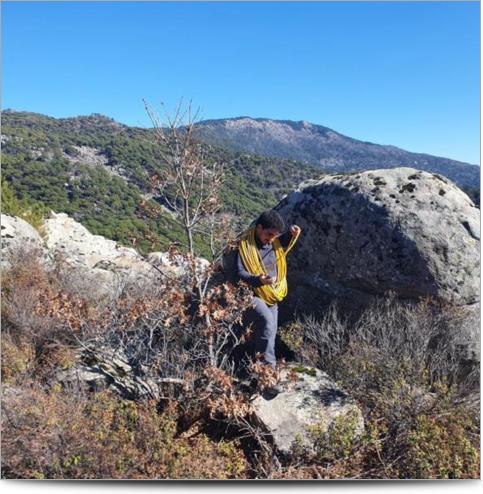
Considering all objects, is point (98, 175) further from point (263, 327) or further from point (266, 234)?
point (263, 327)

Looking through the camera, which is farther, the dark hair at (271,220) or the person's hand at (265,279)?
the dark hair at (271,220)

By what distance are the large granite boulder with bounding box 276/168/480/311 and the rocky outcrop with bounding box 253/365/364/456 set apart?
151 cm

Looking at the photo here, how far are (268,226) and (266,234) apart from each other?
9 cm

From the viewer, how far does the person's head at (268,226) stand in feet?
15.4

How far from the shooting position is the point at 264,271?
4758 mm

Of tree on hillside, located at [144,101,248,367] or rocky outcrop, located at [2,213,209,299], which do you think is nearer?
tree on hillside, located at [144,101,248,367]

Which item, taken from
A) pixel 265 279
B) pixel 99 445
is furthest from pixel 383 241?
pixel 99 445

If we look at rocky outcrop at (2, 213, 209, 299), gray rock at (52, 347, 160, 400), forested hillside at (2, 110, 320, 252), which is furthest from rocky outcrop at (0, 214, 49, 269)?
gray rock at (52, 347, 160, 400)

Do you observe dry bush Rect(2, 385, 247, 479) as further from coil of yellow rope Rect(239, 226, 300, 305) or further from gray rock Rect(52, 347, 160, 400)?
coil of yellow rope Rect(239, 226, 300, 305)

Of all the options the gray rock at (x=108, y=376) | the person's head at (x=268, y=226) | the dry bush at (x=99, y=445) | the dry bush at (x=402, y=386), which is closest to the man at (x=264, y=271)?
the person's head at (x=268, y=226)

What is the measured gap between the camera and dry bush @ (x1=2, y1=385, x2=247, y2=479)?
3.72 meters

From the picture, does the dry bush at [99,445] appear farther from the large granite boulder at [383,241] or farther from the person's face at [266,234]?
the large granite boulder at [383,241]

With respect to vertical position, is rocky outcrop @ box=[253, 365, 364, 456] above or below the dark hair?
below

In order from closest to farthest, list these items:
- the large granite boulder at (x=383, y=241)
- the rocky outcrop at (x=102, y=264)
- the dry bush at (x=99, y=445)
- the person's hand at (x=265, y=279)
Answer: the dry bush at (x=99, y=445), the person's hand at (x=265, y=279), the large granite boulder at (x=383, y=241), the rocky outcrop at (x=102, y=264)
